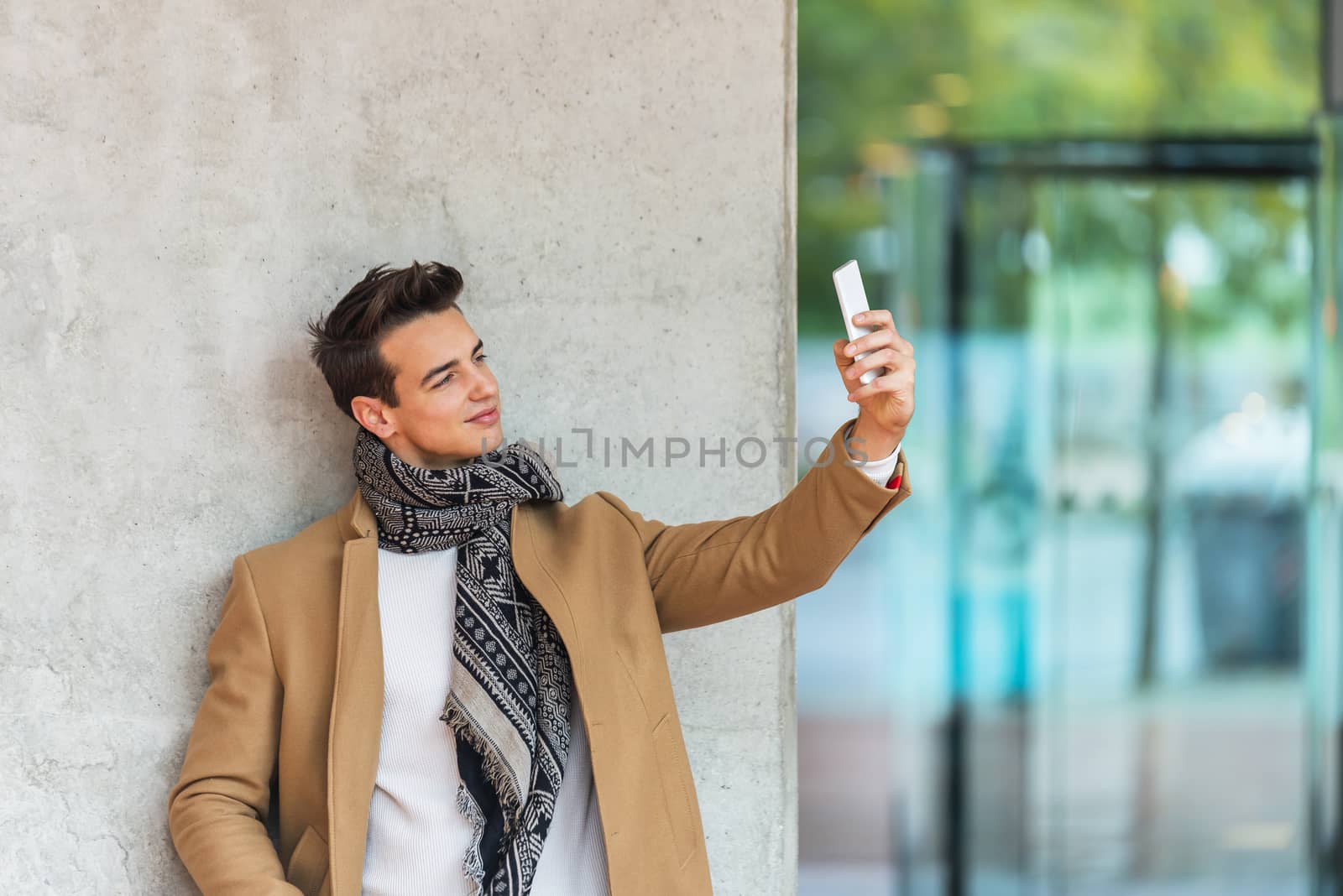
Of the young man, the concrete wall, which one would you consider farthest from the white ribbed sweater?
the concrete wall

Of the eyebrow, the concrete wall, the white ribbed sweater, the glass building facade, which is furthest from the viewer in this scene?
the glass building facade

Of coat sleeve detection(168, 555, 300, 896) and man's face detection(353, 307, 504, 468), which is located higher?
man's face detection(353, 307, 504, 468)

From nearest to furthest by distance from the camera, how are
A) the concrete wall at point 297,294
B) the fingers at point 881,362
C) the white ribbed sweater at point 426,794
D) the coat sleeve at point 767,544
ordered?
the fingers at point 881,362 → the coat sleeve at point 767,544 → the white ribbed sweater at point 426,794 → the concrete wall at point 297,294

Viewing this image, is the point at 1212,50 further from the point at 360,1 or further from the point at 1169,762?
the point at 360,1

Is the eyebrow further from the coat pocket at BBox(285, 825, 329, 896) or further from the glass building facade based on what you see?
the glass building facade

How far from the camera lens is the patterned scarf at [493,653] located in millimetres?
1843

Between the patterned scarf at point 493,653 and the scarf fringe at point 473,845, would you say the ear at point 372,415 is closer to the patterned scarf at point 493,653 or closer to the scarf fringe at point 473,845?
the patterned scarf at point 493,653

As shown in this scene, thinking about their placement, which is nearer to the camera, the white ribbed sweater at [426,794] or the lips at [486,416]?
the white ribbed sweater at [426,794]

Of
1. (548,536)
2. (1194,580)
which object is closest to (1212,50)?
(1194,580)

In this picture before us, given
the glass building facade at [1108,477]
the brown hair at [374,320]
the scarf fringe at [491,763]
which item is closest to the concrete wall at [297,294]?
the brown hair at [374,320]

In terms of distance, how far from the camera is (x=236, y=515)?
2.22m

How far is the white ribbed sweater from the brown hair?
306 mm

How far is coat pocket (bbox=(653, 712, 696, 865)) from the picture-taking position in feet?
6.34

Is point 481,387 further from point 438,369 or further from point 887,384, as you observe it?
point 887,384
